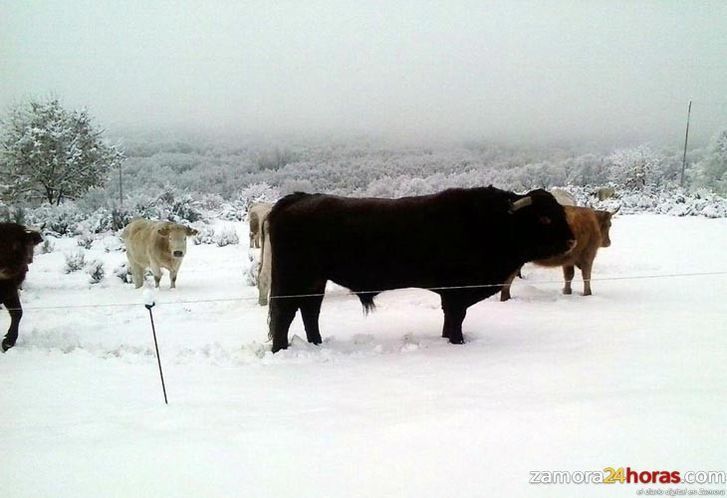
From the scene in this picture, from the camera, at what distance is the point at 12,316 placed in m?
4.06

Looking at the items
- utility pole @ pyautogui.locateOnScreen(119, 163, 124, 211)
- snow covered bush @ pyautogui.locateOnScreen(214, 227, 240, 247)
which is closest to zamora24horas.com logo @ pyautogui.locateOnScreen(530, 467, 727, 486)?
utility pole @ pyautogui.locateOnScreen(119, 163, 124, 211)

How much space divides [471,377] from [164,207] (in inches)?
244

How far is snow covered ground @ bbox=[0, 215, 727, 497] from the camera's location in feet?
5.05

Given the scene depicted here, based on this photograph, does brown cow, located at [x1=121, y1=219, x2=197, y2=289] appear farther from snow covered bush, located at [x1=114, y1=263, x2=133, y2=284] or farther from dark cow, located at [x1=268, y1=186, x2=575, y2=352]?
dark cow, located at [x1=268, y1=186, x2=575, y2=352]

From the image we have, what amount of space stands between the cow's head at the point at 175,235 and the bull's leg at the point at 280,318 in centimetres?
347

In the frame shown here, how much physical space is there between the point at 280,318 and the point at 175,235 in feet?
12.2

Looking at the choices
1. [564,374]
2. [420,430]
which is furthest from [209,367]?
[564,374]

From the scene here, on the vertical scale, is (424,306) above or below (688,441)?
below

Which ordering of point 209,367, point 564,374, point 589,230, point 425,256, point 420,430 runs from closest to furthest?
point 420,430 < point 564,374 < point 209,367 < point 425,256 < point 589,230

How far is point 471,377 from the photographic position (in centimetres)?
284

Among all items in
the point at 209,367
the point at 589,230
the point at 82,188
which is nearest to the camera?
the point at 209,367

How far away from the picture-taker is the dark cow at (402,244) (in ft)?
12.6

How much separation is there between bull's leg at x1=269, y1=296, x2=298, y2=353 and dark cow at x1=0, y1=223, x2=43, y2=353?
212 cm

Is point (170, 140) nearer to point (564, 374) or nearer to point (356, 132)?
point (356, 132)
